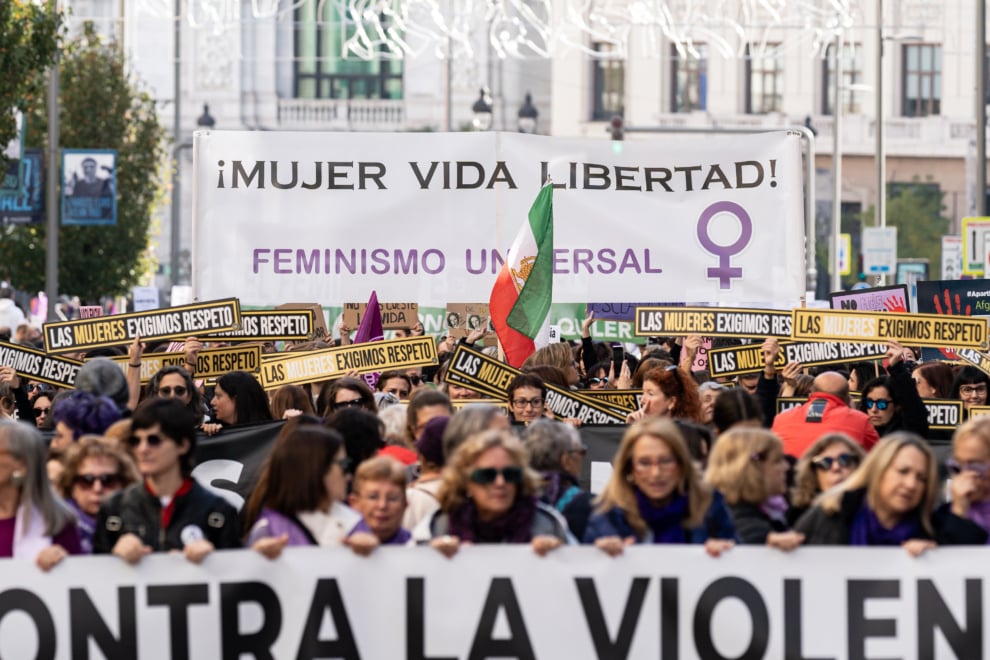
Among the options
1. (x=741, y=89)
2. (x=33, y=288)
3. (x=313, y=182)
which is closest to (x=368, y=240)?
(x=313, y=182)

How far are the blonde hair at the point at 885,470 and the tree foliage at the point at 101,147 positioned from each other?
2981 centimetres

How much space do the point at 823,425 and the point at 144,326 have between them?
4.09m

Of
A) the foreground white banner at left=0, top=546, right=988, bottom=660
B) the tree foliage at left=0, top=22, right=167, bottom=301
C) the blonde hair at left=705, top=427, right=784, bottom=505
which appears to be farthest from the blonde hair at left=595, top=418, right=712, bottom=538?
the tree foliage at left=0, top=22, right=167, bottom=301

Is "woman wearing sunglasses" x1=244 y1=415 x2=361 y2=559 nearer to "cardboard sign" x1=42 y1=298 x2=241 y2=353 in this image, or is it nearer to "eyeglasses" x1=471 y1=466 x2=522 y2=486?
"eyeglasses" x1=471 y1=466 x2=522 y2=486

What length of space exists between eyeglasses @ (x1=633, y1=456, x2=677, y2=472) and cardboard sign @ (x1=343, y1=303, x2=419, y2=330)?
9.93m

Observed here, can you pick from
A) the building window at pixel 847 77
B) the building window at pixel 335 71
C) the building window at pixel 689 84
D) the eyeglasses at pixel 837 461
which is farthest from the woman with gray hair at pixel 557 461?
the building window at pixel 335 71

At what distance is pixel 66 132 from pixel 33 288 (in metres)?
2.77

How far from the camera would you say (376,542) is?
6828 mm

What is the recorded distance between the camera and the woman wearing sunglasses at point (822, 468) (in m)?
7.54

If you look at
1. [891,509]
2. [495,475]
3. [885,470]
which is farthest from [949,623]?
[495,475]

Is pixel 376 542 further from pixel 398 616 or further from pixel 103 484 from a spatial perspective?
pixel 103 484

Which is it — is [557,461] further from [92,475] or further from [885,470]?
[92,475]

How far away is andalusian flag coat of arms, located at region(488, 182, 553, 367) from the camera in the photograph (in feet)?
41.3

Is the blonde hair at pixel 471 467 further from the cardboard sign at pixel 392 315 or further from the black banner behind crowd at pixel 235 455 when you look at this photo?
the cardboard sign at pixel 392 315
